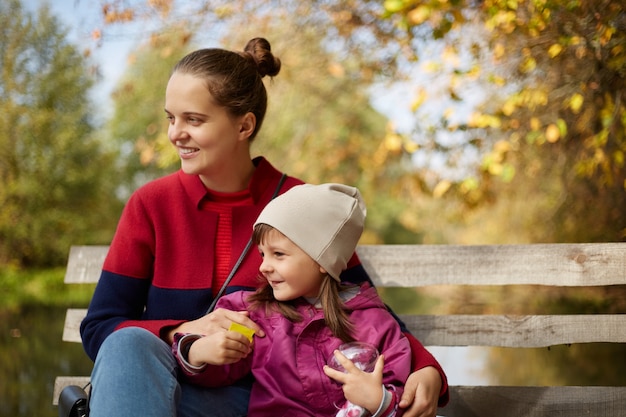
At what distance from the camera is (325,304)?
223cm

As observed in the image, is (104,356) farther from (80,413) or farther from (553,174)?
(553,174)

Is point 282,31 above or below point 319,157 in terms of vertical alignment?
above

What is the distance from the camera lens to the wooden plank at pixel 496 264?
292 centimetres

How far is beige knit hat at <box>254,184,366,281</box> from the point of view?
2230 millimetres

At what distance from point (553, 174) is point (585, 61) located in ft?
12.0

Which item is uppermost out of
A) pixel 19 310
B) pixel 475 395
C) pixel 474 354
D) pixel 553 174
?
pixel 475 395

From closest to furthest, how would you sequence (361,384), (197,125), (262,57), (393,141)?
(361,384), (197,125), (262,57), (393,141)

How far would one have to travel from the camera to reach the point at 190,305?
8.14 feet

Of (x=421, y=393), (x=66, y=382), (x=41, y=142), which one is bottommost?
(x=41, y=142)

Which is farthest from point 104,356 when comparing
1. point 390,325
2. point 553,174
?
point 553,174

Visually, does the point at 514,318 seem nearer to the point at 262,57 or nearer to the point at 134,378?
the point at 262,57

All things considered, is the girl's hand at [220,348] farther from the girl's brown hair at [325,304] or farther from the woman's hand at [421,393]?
the woman's hand at [421,393]

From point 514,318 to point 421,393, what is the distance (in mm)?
983

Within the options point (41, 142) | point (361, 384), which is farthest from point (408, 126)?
point (41, 142)
